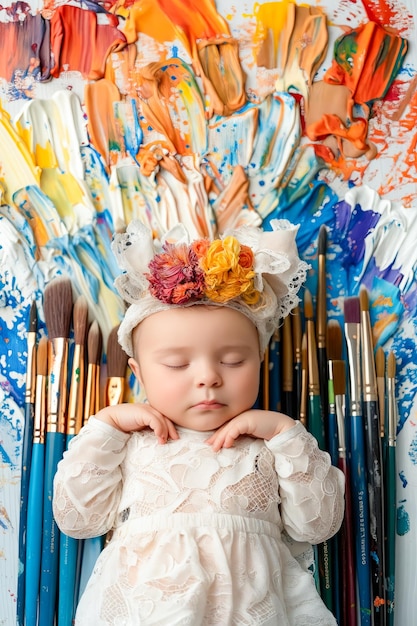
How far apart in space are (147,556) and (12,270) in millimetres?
721

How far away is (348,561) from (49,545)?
622mm

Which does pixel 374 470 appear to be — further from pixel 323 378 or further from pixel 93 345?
pixel 93 345

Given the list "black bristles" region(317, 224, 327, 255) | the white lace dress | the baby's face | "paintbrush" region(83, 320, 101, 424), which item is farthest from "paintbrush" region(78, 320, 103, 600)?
"black bristles" region(317, 224, 327, 255)

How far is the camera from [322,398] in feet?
5.55

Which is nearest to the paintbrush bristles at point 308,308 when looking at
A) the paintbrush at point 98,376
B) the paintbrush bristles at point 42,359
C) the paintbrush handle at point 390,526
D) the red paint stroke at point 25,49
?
the paintbrush handle at point 390,526

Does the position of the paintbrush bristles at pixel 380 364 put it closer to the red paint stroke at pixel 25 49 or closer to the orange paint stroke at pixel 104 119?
the orange paint stroke at pixel 104 119

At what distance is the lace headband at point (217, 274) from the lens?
1438 mm

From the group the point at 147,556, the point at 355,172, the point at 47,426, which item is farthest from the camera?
the point at 355,172

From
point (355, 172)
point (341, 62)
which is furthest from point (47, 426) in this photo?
point (341, 62)

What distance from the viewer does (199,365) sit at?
1440 millimetres

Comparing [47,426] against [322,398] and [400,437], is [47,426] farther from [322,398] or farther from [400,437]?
[400,437]

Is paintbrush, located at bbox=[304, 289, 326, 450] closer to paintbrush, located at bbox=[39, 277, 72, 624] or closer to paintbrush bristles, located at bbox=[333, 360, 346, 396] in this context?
paintbrush bristles, located at bbox=[333, 360, 346, 396]

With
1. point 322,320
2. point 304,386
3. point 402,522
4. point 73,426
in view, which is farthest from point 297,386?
point 73,426

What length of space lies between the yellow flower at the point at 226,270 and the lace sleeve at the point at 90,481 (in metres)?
0.34
